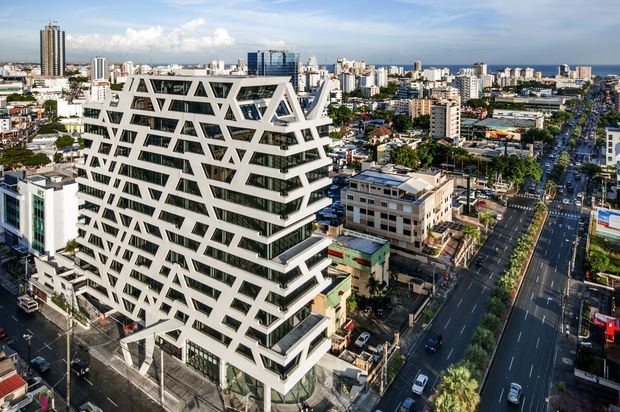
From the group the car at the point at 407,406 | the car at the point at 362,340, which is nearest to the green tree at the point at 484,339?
the car at the point at 407,406

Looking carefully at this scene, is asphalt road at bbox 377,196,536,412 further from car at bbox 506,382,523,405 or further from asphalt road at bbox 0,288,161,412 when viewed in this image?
asphalt road at bbox 0,288,161,412

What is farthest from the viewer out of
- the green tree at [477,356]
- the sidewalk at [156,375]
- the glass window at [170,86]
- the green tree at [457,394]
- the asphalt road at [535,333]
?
the green tree at [477,356]

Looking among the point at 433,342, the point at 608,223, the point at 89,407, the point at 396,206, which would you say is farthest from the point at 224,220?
the point at 608,223

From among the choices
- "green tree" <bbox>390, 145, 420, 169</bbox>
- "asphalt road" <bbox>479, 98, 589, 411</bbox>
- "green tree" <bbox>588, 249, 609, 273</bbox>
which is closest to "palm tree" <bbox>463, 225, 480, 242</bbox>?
"asphalt road" <bbox>479, 98, 589, 411</bbox>

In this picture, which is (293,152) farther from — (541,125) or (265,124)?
(541,125)

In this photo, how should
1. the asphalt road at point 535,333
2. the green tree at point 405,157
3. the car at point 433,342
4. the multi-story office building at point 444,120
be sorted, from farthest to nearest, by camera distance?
1. the multi-story office building at point 444,120
2. the green tree at point 405,157
3. the car at point 433,342
4. the asphalt road at point 535,333

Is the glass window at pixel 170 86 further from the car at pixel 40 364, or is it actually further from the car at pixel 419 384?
the car at pixel 419 384

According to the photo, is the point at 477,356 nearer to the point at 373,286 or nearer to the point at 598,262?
the point at 373,286
